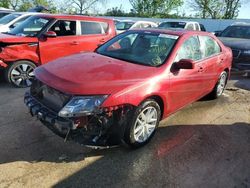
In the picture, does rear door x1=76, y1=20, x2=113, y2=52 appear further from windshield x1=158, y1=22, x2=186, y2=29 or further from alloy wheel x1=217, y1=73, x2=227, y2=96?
windshield x1=158, y1=22, x2=186, y2=29

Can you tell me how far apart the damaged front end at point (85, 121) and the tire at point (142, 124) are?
0.12 metres

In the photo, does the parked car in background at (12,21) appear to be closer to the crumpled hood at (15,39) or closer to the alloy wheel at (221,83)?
the crumpled hood at (15,39)

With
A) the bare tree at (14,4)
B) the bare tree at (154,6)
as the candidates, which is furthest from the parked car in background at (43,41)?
the bare tree at (14,4)

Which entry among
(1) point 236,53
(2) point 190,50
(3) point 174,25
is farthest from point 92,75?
(3) point 174,25

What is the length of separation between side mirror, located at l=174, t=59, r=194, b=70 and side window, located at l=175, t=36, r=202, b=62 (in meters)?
0.16

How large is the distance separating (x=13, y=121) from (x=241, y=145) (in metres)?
3.65

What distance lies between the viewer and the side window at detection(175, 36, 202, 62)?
4749 mm

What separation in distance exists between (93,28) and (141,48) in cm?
361

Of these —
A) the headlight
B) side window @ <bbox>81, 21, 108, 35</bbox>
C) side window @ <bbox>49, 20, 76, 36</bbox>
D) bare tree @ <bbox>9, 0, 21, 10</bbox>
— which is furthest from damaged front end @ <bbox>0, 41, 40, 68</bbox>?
bare tree @ <bbox>9, 0, 21, 10</bbox>

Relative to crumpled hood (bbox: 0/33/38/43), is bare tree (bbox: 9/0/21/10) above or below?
below

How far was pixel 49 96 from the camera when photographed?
3.89m

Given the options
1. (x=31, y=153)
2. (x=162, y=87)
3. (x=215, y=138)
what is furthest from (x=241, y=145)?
(x=31, y=153)

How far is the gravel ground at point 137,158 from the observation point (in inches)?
137

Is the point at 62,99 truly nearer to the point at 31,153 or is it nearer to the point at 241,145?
the point at 31,153
